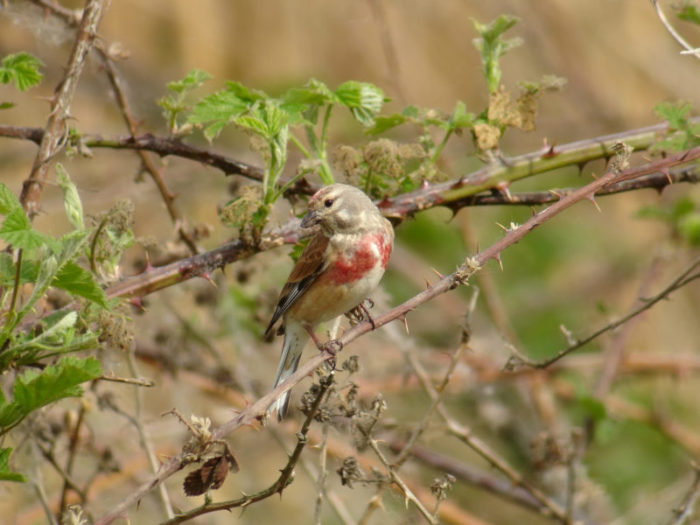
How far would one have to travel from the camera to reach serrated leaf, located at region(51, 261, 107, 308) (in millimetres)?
2500

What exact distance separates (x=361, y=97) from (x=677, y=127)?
3.95 feet

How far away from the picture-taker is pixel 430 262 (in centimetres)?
791

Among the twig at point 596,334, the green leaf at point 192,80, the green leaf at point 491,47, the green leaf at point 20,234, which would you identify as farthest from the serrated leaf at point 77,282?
the green leaf at point 491,47

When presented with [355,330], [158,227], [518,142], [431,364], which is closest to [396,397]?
[431,364]

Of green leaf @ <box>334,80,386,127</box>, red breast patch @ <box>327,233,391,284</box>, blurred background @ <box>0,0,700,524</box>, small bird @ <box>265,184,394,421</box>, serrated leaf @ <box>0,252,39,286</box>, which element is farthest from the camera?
blurred background @ <box>0,0,700,524</box>

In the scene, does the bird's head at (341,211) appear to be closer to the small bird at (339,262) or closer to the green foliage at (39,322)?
the small bird at (339,262)

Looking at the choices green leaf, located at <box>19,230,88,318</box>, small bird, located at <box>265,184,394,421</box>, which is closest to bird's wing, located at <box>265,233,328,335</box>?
small bird, located at <box>265,184,394,421</box>

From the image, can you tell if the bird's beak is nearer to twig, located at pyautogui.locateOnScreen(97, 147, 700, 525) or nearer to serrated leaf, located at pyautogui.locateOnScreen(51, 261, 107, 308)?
twig, located at pyautogui.locateOnScreen(97, 147, 700, 525)

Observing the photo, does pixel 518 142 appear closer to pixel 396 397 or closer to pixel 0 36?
pixel 396 397

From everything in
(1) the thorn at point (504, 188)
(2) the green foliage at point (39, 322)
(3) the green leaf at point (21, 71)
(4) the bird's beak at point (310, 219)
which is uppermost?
(3) the green leaf at point (21, 71)

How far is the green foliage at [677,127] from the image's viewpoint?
136 inches

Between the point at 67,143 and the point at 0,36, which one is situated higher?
the point at 0,36

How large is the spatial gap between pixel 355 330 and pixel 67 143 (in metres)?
1.26

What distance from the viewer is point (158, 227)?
7.60 meters
